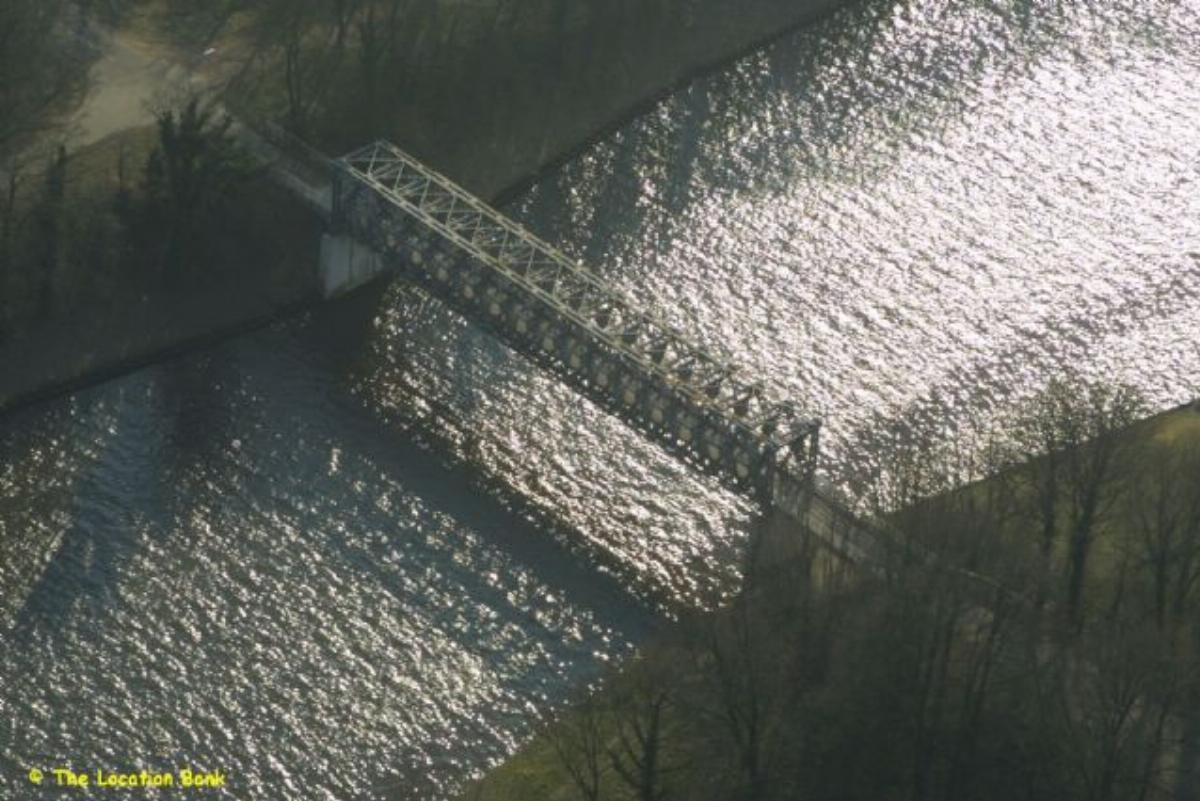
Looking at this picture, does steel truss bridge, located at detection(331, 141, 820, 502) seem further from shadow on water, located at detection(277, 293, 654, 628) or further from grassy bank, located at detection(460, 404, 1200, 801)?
grassy bank, located at detection(460, 404, 1200, 801)

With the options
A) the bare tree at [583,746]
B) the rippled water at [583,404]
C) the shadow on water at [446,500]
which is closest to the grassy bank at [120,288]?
the rippled water at [583,404]

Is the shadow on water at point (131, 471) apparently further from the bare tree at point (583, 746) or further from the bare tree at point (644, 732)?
the bare tree at point (644, 732)

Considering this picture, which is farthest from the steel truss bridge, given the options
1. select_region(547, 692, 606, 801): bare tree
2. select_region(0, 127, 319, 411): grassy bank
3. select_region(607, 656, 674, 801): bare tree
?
select_region(547, 692, 606, 801): bare tree

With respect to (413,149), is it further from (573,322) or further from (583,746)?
(583,746)

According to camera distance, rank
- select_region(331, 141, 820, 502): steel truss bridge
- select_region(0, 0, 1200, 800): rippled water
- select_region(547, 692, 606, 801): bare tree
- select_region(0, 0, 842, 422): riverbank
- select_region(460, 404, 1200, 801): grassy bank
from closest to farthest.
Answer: select_region(460, 404, 1200, 801): grassy bank < select_region(547, 692, 606, 801): bare tree < select_region(0, 0, 1200, 800): rippled water < select_region(331, 141, 820, 502): steel truss bridge < select_region(0, 0, 842, 422): riverbank

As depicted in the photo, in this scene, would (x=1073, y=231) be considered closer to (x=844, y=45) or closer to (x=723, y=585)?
(x=844, y=45)

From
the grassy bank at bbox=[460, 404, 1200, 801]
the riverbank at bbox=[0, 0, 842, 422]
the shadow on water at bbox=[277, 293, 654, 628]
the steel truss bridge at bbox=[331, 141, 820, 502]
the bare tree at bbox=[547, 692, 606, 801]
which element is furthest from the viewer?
the riverbank at bbox=[0, 0, 842, 422]
